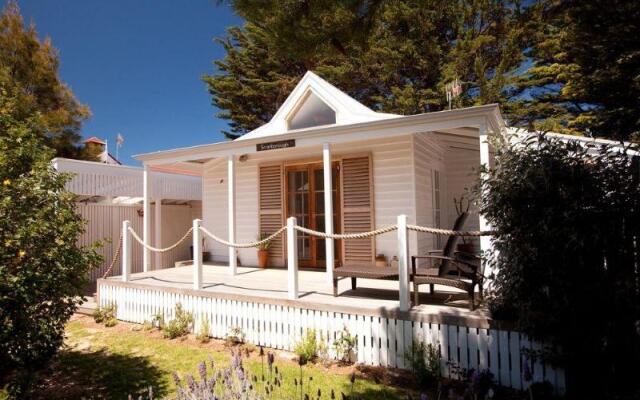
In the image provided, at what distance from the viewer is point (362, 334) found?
5133 millimetres

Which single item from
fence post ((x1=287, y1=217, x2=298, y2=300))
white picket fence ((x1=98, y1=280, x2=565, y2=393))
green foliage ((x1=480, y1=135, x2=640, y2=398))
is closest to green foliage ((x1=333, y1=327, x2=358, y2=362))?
white picket fence ((x1=98, y1=280, x2=565, y2=393))

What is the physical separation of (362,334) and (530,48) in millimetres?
19693

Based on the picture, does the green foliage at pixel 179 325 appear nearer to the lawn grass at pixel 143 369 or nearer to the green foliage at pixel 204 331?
the lawn grass at pixel 143 369

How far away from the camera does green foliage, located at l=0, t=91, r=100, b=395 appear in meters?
3.49

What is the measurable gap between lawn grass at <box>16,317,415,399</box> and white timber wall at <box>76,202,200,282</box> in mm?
4920

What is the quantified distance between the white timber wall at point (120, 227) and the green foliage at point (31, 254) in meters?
6.93

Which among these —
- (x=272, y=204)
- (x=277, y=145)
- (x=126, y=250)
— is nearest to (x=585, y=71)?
(x=272, y=204)

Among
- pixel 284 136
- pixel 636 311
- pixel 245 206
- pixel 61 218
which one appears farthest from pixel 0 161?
pixel 245 206

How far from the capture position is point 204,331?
6309 millimetres

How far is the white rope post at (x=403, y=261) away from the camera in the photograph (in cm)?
479

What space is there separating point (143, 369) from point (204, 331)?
1.25 metres

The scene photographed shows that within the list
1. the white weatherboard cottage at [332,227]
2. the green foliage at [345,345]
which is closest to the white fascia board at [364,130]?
the white weatherboard cottage at [332,227]

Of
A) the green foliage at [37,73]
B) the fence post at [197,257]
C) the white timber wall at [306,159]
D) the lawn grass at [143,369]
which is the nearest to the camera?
the lawn grass at [143,369]

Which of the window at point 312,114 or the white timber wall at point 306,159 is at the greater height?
the window at point 312,114
